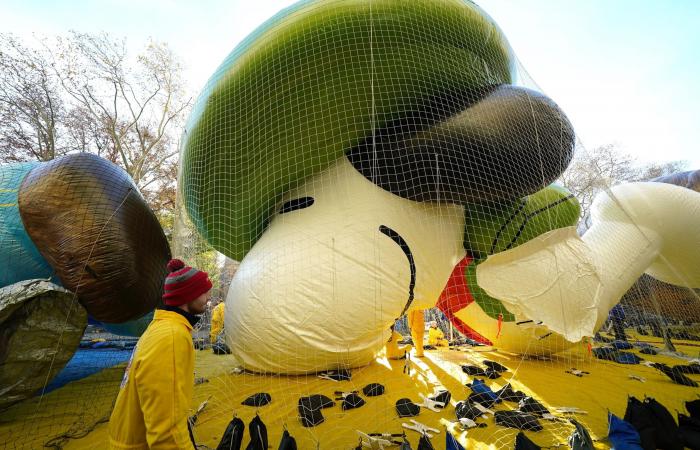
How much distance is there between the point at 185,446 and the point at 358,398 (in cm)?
159

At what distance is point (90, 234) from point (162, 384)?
5.34 ft

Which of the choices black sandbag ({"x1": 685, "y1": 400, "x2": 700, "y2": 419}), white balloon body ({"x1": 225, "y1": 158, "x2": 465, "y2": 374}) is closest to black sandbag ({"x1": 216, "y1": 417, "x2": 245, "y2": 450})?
white balloon body ({"x1": 225, "y1": 158, "x2": 465, "y2": 374})

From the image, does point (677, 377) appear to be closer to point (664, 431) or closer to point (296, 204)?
point (664, 431)

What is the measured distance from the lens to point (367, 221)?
7.92 feet

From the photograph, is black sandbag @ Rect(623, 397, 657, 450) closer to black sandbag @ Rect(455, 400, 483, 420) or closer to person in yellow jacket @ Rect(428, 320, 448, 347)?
black sandbag @ Rect(455, 400, 483, 420)

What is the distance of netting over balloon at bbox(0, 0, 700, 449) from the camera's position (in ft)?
7.38

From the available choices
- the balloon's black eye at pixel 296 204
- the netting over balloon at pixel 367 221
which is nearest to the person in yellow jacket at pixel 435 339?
the netting over balloon at pixel 367 221

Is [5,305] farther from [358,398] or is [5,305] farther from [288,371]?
[358,398]

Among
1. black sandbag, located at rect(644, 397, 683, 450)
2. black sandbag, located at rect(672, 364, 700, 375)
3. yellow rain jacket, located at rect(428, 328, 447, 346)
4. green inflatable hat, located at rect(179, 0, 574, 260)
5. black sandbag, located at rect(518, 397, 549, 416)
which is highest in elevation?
green inflatable hat, located at rect(179, 0, 574, 260)

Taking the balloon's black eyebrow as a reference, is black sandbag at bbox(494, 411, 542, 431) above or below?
below

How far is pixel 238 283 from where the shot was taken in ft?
8.21

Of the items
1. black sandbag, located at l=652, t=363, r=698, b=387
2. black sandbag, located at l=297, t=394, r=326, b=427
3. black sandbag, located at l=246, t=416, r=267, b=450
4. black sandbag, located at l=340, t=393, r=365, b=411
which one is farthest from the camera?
black sandbag, located at l=652, t=363, r=698, b=387

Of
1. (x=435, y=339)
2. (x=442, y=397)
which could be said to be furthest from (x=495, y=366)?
(x=435, y=339)

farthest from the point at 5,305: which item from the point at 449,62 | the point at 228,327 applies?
the point at 449,62
